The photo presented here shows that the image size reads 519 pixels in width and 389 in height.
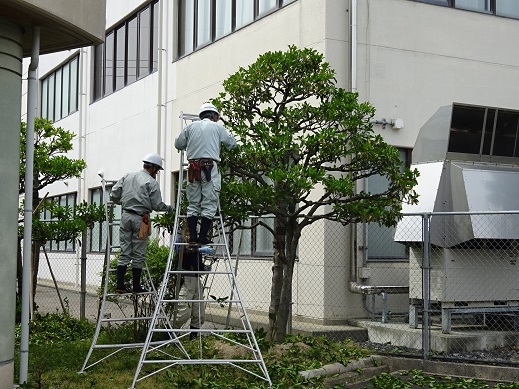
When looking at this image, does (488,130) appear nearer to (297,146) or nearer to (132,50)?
(297,146)

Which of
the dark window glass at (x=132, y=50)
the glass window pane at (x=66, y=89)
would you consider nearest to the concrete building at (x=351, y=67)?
the dark window glass at (x=132, y=50)

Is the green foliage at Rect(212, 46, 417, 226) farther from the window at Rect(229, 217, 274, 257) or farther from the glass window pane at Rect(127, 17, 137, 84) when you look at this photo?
the glass window pane at Rect(127, 17, 137, 84)

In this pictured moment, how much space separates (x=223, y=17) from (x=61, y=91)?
12.9 m

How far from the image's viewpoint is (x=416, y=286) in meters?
11.8

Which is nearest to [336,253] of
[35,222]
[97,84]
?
[35,222]

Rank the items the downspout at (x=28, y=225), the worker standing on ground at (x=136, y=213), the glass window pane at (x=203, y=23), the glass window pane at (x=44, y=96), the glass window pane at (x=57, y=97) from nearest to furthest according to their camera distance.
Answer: the downspout at (x=28, y=225), the worker standing on ground at (x=136, y=213), the glass window pane at (x=203, y=23), the glass window pane at (x=57, y=97), the glass window pane at (x=44, y=96)

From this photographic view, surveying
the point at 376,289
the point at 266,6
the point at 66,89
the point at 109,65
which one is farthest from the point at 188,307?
the point at 66,89

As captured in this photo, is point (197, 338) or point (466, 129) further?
point (466, 129)

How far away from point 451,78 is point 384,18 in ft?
5.69

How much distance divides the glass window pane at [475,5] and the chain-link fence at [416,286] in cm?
443

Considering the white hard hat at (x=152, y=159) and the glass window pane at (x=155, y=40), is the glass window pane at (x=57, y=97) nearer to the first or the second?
the glass window pane at (x=155, y=40)

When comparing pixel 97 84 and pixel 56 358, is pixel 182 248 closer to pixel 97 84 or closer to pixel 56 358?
pixel 56 358

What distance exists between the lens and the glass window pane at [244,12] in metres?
16.0

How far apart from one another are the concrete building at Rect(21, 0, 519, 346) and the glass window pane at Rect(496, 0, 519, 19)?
0.02 meters
